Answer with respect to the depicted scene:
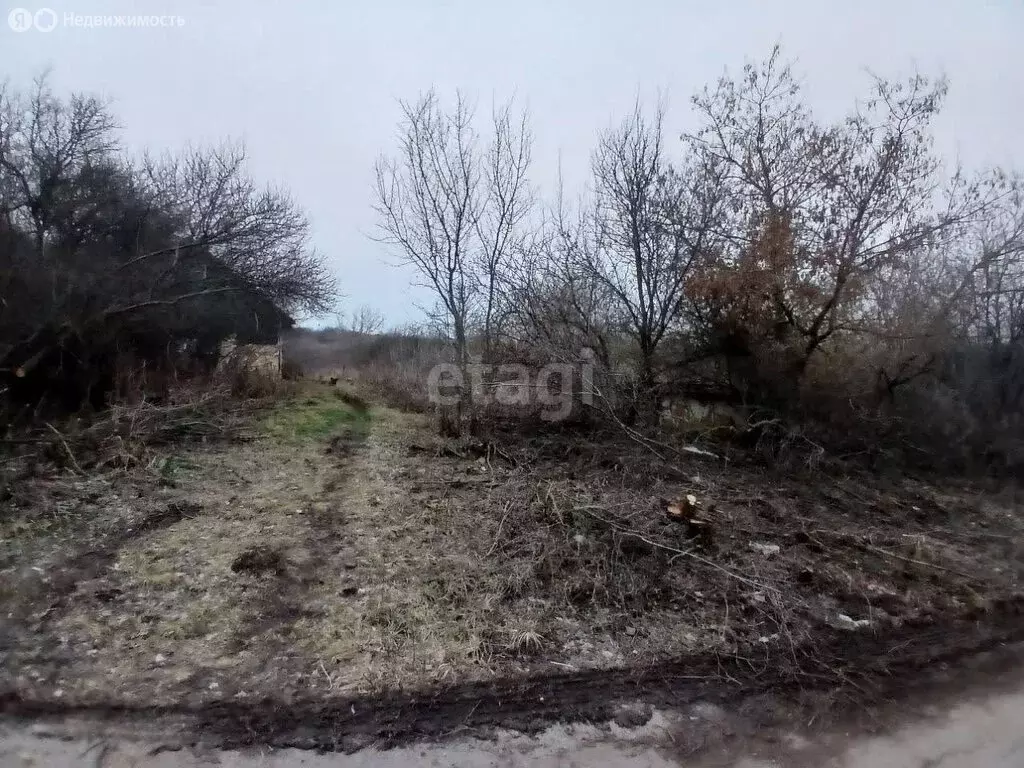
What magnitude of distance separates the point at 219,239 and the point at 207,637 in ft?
26.3

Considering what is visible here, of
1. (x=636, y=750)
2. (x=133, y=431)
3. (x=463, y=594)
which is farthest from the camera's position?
(x=133, y=431)

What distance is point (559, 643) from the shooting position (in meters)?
4.01

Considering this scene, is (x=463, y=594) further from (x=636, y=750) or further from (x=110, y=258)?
(x=110, y=258)

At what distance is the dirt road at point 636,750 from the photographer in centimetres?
291

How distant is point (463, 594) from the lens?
4.44 metres

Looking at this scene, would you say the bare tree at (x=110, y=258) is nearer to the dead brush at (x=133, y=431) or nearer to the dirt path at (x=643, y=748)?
the dead brush at (x=133, y=431)

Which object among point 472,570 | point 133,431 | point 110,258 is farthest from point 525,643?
point 110,258

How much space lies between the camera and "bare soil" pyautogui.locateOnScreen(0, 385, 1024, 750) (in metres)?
3.43

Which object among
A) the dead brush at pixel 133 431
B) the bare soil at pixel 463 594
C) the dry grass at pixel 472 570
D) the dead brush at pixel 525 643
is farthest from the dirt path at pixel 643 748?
the dead brush at pixel 133 431

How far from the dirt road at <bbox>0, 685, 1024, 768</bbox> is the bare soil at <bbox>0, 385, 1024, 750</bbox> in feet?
0.44

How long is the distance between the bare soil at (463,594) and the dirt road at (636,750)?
134mm

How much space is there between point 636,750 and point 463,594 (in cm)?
167

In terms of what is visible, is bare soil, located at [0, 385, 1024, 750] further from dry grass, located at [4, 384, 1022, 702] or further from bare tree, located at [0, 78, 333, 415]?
bare tree, located at [0, 78, 333, 415]

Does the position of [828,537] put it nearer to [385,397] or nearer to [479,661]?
[479,661]
